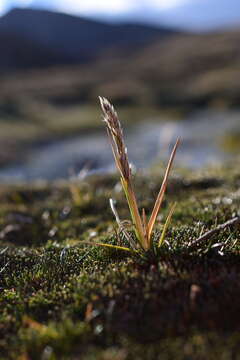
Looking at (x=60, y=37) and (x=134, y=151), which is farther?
(x=60, y=37)

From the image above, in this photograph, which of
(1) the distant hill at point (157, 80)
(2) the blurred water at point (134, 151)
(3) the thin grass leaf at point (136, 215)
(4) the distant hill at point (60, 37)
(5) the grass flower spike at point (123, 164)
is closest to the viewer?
(5) the grass flower spike at point (123, 164)

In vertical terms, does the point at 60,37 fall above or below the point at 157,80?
below

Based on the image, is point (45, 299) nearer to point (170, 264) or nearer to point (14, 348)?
point (14, 348)

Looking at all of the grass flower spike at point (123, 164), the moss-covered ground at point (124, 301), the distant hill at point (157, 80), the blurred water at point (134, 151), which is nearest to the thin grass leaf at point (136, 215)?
the grass flower spike at point (123, 164)

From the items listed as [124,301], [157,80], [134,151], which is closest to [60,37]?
[157,80]

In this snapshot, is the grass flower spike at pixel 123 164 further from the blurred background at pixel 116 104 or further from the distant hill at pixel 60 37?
the distant hill at pixel 60 37

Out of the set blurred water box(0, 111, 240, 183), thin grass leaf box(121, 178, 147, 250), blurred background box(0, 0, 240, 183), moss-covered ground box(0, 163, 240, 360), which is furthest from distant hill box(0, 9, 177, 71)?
thin grass leaf box(121, 178, 147, 250)

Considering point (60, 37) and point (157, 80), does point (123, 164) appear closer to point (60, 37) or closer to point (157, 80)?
point (157, 80)

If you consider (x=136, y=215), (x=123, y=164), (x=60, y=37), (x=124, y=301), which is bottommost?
(x=60, y=37)
